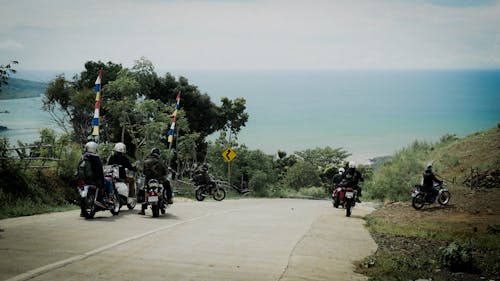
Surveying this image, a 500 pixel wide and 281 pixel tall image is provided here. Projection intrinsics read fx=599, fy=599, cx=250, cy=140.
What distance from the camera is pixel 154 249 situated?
1037 centimetres

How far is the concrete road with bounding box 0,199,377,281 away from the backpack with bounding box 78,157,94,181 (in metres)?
0.97

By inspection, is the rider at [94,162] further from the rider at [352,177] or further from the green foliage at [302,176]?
the green foliage at [302,176]

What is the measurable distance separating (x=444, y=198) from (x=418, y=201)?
150cm

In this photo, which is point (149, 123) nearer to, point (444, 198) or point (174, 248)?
point (444, 198)

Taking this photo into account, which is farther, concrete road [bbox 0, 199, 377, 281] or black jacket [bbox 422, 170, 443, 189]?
black jacket [bbox 422, 170, 443, 189]

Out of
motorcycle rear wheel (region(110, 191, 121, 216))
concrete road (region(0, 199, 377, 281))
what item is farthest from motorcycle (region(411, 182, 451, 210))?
motorcycle rear wheel (region(110, 191, 121, 216))

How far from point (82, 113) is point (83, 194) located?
31960mm

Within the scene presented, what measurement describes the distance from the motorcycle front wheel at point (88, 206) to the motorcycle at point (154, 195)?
1.53 m

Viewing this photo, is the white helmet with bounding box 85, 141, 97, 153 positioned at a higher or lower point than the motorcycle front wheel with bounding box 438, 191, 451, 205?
higher

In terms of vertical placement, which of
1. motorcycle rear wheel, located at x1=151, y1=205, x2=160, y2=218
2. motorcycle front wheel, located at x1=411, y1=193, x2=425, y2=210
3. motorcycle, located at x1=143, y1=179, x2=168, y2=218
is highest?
motorcycle front wheel, located at x1=411, y1=193, x2=425, y2=210

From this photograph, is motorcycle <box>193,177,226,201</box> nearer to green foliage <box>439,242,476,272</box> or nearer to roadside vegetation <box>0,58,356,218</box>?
roadside vegetation <box>0,58,356,218</box>

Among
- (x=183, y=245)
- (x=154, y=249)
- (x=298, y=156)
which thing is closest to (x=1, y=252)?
(x=154, y=249)

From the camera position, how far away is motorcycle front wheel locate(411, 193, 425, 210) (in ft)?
69.2

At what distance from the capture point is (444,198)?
22.1 metres
